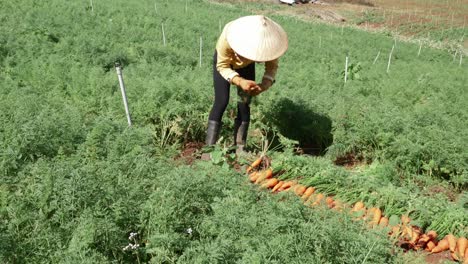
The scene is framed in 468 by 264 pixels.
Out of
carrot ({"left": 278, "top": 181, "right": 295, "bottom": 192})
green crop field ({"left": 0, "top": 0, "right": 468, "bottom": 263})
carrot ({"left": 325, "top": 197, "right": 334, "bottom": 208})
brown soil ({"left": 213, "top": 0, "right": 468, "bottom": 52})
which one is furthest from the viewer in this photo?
brown soil ({"left": 213, "top": 0, "right": 468, "bottom": 52})

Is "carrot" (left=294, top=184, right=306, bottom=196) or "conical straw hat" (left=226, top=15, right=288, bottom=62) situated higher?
"conical straw hat" (left=226, top=15, right=288, bottom=62)

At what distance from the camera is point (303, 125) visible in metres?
5.87

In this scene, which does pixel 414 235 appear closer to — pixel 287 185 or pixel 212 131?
pixel 287 185

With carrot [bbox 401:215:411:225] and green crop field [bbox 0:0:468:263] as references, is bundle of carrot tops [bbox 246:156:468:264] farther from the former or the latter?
green crop field [bbox 0:0:468:263]

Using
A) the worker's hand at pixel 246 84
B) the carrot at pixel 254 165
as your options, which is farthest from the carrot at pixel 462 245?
the worker's hand at pixel 246 84

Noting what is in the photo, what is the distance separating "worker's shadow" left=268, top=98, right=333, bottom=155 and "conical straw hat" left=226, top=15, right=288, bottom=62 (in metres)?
1.54

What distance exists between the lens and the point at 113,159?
142 inches

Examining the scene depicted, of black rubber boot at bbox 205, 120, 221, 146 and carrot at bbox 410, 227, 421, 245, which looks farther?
black rubber boot at bbox 205, 120, 221, 146

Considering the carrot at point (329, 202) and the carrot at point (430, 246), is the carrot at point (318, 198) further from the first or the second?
the carrot at point (430, 246)

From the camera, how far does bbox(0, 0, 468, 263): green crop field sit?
2.71 m

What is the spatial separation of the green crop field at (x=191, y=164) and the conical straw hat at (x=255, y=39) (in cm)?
102

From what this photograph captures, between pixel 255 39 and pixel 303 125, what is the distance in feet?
6.20

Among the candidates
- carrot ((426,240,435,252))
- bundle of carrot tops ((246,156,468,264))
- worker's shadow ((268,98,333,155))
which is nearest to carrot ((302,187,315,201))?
bundle of carrot tops ((246,156,468,264))

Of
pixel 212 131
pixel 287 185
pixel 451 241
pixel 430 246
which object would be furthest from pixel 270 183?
pixel 451 241
